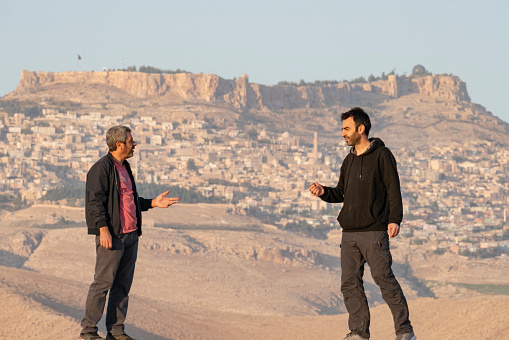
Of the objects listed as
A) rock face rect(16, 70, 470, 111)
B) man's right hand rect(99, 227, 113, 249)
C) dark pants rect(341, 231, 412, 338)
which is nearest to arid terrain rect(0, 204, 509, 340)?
dark pants rect(341, 231, 412, 338)

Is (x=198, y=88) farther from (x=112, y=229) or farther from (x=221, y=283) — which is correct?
(x=112, y=229)

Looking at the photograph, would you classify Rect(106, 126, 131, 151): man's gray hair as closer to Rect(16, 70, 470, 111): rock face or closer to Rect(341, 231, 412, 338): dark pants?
Rect(341, 231, 412, 338): dark pants

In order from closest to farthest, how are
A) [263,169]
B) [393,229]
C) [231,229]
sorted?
[393,229] → [231,229] → [263,169]

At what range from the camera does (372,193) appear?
8305 millimetres

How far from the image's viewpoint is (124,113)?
117000 millimetres

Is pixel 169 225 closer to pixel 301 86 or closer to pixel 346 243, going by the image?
pixel 346 243

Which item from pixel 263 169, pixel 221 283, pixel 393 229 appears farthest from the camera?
pixel 263 169

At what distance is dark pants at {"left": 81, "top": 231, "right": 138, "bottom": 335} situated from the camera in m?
8.48

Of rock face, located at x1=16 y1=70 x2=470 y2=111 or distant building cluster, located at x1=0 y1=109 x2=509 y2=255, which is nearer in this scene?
distant building cluster, located at x1=0 y1=109 x2=509 y2=255

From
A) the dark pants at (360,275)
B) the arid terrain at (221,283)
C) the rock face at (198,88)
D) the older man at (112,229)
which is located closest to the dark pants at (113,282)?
the older man at (112,229)

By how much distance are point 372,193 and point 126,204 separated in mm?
2032

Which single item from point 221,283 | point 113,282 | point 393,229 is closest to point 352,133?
point 393,229

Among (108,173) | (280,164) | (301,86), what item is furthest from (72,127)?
(108,173)

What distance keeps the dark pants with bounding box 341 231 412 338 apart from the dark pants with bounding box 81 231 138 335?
1.76m
